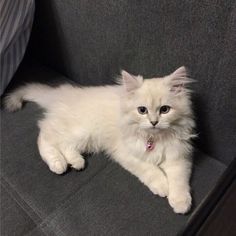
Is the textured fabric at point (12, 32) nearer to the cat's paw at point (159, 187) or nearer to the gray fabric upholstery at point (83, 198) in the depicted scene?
the gray fabric upholstery at point (83, 198)

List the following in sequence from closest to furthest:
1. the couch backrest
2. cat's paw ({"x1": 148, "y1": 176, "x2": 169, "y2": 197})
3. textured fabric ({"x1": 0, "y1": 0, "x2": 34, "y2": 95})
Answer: the couch backrest
cat's paw ({"x1": 148, "y1": 176, "x2": 169, "y2": 197})
textured fabric ({"x1": 0, "y1": 0, "x2": 34, "y2": 95})

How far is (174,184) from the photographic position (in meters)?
1.05

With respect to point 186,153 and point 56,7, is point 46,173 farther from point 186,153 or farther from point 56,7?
point 56,7

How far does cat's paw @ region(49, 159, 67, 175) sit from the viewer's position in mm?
1114

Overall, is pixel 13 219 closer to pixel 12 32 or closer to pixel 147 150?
pixel 147 150

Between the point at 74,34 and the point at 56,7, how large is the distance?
0.44ft

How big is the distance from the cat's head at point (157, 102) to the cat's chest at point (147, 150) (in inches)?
2.9

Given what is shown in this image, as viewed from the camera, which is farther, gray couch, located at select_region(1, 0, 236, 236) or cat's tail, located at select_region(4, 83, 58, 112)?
cat's tail, located at select_region(4, 83, 58, 112)

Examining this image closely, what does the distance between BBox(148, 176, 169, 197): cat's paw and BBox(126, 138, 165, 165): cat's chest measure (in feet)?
0.26

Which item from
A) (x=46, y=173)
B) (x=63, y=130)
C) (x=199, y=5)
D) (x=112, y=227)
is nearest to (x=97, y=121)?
(x=63, y=130)

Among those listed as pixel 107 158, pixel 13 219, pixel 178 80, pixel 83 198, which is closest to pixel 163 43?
pixel 178 80

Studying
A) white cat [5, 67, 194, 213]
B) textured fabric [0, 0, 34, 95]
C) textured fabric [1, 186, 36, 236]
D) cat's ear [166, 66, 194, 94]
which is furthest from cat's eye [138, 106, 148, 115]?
textured fabric [0, 0, 34, 95]

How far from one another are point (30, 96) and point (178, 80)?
699mm

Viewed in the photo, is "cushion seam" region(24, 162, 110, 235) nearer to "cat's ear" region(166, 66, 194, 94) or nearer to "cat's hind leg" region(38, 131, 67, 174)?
"cat's hind leg" region(38, 131, 67, 174)
